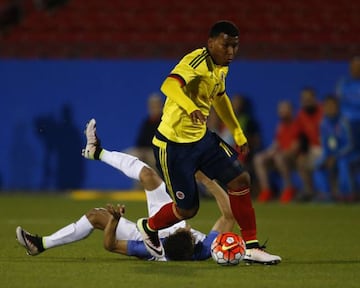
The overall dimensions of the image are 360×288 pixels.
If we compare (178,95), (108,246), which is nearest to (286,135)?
(108,246)

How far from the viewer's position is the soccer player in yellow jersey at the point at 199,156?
29.3 feet

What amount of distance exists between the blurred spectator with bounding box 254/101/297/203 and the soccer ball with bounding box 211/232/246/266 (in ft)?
29.7

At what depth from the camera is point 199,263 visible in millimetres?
9156

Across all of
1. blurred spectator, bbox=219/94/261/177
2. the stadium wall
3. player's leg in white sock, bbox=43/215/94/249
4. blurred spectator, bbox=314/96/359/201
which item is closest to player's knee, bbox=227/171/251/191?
player's leg in white sock, bbox=43/215/94/249

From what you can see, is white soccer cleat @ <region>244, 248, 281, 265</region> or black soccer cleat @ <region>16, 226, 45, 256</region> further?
black soccer cleat @ <region>16, 226, 45, 256</region>

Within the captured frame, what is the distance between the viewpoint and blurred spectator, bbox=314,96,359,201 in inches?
678

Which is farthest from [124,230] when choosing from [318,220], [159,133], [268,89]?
[268,89]

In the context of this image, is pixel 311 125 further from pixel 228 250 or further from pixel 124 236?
pixel 228 250

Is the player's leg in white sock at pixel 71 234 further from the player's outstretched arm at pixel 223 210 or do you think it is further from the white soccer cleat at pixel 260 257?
the white soccer cleat at pixel 260 257

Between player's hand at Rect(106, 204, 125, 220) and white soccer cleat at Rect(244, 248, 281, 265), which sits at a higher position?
player's hand at Rect(106, 204, 125, 220)

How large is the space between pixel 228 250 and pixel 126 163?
180 cm

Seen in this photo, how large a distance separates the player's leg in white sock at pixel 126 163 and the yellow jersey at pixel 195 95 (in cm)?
93

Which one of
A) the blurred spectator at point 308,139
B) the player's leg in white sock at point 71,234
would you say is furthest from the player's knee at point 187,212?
the blurred spectator at point 308,139

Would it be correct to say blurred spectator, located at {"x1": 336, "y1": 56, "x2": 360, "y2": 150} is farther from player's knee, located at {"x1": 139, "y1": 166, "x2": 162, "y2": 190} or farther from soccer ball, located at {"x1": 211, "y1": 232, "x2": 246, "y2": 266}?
soccer ball, located at {"x1": 211, "y1": 232, "x2": 246, "y2": 266}
